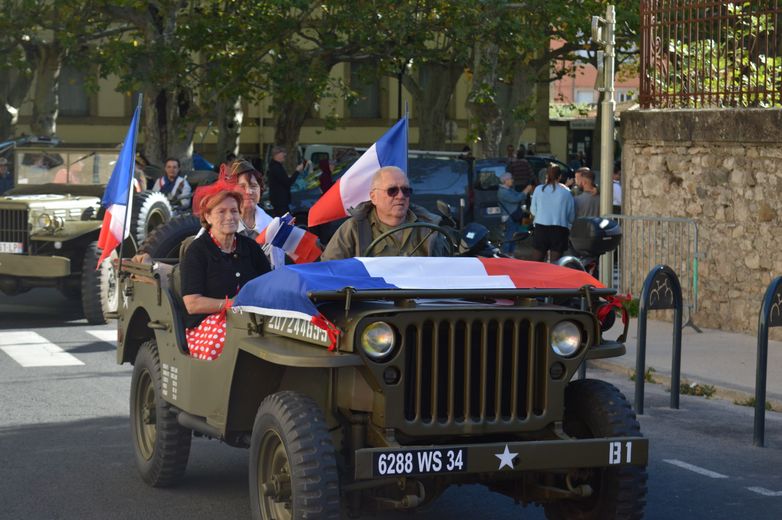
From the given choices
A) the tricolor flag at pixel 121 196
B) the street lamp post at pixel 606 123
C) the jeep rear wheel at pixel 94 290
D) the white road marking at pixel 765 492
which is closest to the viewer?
the white road marking at pixel 765 492

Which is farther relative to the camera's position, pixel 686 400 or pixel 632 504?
pixel 686 400

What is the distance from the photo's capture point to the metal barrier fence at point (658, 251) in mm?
15633

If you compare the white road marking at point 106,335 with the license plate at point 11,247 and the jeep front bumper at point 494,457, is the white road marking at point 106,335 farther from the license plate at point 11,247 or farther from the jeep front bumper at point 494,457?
the jeep front bumper at point 494,457

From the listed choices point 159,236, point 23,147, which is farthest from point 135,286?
point 23,147

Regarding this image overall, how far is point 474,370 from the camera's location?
6.01 metres

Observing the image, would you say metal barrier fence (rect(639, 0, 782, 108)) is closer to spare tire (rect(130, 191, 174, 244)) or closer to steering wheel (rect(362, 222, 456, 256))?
spare tire (rect(130, 191, 174, 244))

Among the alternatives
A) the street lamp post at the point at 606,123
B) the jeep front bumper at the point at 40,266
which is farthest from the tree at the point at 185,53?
the jeep front bumper at the point at 40,266

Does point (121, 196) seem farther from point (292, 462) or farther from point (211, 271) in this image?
point (292, 462)

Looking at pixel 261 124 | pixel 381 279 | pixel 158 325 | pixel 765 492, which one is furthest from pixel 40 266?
pixel 261 124

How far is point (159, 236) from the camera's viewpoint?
11.9 m

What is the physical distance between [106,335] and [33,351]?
1382mm

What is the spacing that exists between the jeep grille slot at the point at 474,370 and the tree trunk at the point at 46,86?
32.4 meters

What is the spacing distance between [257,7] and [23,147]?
1461 centimetres

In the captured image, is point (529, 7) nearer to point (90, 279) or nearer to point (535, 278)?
point (90, 279)
